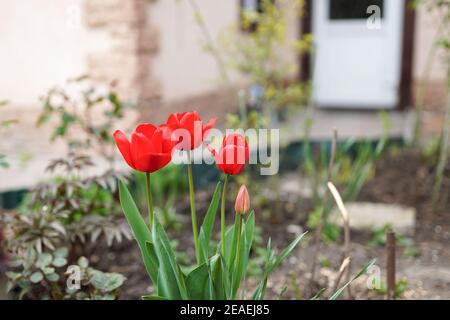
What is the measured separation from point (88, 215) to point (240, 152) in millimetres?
1249

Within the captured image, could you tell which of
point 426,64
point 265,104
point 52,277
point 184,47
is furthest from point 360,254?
point 426,64

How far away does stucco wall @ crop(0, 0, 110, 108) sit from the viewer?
5.76 metres

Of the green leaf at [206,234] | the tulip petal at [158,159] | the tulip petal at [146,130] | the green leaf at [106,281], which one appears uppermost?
the tulip petal at [146,130]

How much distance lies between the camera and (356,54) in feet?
24.3

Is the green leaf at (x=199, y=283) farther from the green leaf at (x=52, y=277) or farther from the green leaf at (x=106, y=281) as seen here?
the green leaf at (x=52, y=277)

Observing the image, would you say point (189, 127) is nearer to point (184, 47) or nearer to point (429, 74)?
point (184, 47)

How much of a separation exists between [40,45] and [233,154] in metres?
4.81

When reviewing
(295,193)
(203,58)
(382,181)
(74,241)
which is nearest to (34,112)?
(203,58)

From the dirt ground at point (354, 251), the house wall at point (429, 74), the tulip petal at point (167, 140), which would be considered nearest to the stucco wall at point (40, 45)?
the dirt ground at point (354, 251)

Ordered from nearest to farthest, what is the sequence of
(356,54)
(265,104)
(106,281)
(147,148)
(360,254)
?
1. (147,148)
2. (106,281)
3. (360,254)
4. (265,104)
5. (356,54)

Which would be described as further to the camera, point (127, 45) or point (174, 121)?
point (127, 45)

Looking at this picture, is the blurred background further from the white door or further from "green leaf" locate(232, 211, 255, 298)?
"green leaf" locate(232, 211, 255, 298)

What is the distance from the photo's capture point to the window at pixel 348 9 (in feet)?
24.1

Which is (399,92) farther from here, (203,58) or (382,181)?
(382,181)
